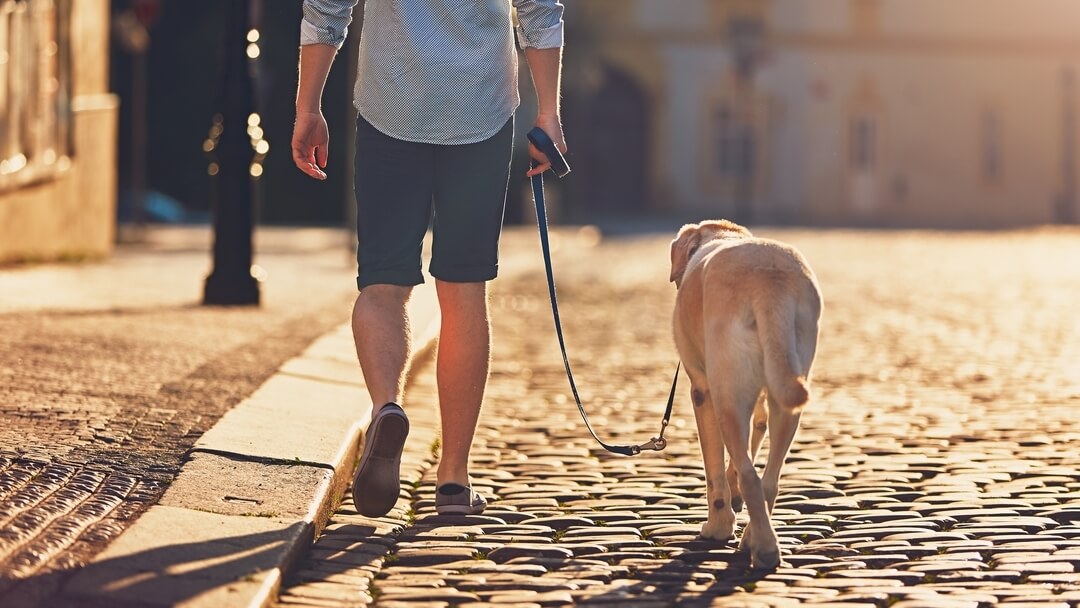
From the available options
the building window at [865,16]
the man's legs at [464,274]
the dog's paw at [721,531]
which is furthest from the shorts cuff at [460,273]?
the building window at [865,16]

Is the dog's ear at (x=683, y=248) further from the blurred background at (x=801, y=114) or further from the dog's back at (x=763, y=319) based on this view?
the blurred background at (x=801, y=114)

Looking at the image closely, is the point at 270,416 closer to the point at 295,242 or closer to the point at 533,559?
the point at 533,559

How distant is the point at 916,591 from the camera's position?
14.0ft

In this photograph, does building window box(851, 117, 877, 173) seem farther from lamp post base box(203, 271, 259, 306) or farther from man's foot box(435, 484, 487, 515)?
man's foot box(435, 484, 487, 515)

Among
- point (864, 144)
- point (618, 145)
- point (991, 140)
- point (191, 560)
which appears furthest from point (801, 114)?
point (191, 560)

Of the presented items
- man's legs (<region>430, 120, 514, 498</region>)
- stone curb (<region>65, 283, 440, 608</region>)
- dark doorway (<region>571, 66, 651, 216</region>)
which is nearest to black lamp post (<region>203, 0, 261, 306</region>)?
stone curb (<region>65, 283, 440, 608</region>)

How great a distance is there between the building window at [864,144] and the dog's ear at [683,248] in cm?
4215

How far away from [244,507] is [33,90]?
33.4ft

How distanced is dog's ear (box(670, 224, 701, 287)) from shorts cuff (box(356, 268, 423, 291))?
Result: 0.77m

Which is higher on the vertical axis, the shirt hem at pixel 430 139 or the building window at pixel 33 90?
the shirt hem at pixel 430 139

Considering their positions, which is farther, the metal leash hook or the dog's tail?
the metal leash hook

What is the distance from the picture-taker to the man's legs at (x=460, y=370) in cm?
521

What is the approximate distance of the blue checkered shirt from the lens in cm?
505

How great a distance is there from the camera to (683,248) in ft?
17.5
